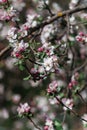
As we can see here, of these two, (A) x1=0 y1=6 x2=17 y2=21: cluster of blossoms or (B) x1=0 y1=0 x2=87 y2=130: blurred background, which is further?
(B) x1=0 y1=0 x2=87 y2=130: blurred background

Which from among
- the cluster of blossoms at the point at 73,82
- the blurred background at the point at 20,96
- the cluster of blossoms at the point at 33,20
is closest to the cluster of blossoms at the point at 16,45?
the cluster of blossoms at the point at 33,20

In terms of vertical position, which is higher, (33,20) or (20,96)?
(20,96)

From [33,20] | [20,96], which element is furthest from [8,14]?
[20,96]

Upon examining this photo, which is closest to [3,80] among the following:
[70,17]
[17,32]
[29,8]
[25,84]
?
[25,84]

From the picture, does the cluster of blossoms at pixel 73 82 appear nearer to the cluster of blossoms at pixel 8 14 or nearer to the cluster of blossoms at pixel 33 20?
the cluster of blossoms at pixel 33 20

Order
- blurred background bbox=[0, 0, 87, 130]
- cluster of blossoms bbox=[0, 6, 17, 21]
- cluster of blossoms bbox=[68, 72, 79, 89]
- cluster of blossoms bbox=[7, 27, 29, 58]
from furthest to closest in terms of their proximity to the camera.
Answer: blurred background bbox=[0, 0, 87, 130]
cluster of blossoms bbox=[68, 72, 79, 89]
cluster of blossoms bbox=[0, 6, 17, 21]
cluster of blossoms bbox=[7, 27, 29, 58]

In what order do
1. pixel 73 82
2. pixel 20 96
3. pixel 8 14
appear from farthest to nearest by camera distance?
pixel 20 96
pixel 73 82
pixel 8 14

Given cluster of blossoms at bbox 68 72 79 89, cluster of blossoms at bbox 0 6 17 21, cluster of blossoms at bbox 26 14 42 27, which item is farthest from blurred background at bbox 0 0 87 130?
cluster of blossoms at bbox 0 6 17 21

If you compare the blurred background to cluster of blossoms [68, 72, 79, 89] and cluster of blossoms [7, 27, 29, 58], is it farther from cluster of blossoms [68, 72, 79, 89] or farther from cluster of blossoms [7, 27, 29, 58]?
cluster of blossoms [7, 27, 29, 58]

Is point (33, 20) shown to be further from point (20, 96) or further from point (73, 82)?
point (20, 96)

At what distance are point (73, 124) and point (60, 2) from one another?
1.93 m

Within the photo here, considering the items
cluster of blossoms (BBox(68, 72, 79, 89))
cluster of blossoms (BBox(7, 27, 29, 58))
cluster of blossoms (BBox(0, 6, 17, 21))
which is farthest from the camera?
cluster of blossoms (BBox(68, 72, 79, 89))

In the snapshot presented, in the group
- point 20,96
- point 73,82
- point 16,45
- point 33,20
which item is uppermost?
point 20,96

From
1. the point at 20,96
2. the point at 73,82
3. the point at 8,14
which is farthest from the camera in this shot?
the point at 20,96
